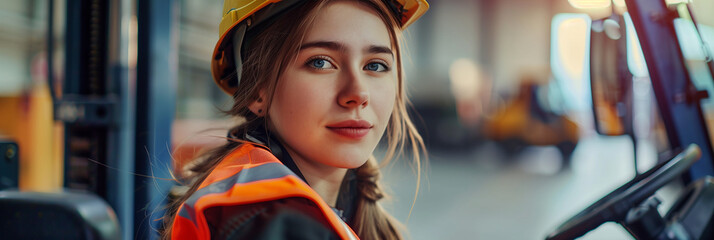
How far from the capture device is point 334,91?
0.92m

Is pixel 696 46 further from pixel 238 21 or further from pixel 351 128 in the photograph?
pixel 238 21

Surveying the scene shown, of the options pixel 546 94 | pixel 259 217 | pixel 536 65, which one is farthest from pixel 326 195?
pixel 536 65

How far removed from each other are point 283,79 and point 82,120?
0.82 metres

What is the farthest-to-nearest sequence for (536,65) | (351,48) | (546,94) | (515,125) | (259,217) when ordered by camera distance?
1. (536,65)
2. (515,125)
3. (546,94)
4. (351,48)
5. (259,217)

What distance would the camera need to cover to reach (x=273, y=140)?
3.21 feet

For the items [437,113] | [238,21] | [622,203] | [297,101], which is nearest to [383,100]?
[297,101]

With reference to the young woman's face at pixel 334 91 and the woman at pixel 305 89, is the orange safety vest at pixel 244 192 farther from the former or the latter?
the young woman's face at pixel 334 91

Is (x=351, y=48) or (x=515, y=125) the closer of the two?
(x=351, y=48)

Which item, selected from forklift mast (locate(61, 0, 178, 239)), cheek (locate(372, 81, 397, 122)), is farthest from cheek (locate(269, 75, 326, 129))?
forklift mast (locate(61, 0, 178, 239))

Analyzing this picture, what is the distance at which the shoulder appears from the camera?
2.25ft

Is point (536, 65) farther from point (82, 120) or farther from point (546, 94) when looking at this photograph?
point (82, 120)

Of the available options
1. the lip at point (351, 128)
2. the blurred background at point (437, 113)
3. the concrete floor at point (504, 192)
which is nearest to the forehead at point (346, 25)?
the lip at point (351, 128)

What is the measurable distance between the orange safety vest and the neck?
18 centimetres

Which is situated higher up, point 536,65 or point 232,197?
point 536,65
